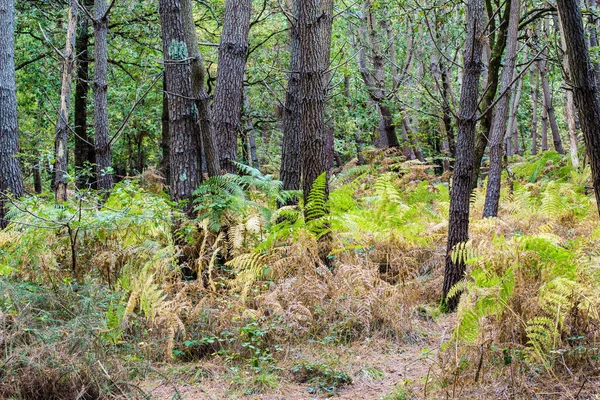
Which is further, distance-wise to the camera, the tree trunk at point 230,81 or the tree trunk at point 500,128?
the tree trunk at point 500,128

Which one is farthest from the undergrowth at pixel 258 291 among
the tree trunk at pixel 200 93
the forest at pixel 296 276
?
the tree trunk at pixel 200 93

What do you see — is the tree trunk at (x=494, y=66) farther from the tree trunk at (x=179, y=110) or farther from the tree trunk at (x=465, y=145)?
the tree trunk at (x=179, y=110)

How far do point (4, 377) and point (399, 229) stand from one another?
471cm

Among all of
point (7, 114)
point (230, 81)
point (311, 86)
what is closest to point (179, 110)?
point (230, 81)

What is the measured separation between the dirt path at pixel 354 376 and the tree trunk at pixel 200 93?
2.92 m

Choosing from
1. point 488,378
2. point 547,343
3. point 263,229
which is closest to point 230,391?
point 488,378

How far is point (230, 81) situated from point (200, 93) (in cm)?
165

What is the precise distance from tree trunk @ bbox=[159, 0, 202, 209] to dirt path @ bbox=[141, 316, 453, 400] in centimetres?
283

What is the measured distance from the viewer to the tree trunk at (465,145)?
5.14m

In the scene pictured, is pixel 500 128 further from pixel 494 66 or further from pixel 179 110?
pixel 179 110

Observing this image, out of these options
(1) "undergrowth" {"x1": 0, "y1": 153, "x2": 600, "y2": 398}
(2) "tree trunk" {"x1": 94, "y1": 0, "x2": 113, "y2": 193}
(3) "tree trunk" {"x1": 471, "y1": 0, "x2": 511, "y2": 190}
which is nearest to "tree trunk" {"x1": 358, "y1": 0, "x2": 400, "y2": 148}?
(3) "tree trunk" {"x1": 471, "y1": 0, "x2": 511, "y2": 190}

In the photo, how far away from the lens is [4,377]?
3.29m

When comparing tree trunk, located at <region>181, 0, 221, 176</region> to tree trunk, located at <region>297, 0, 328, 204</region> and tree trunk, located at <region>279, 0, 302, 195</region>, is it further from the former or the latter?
tree trunk, located at <region>279, 0, 302, 195</region>

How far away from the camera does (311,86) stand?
6121 mm
